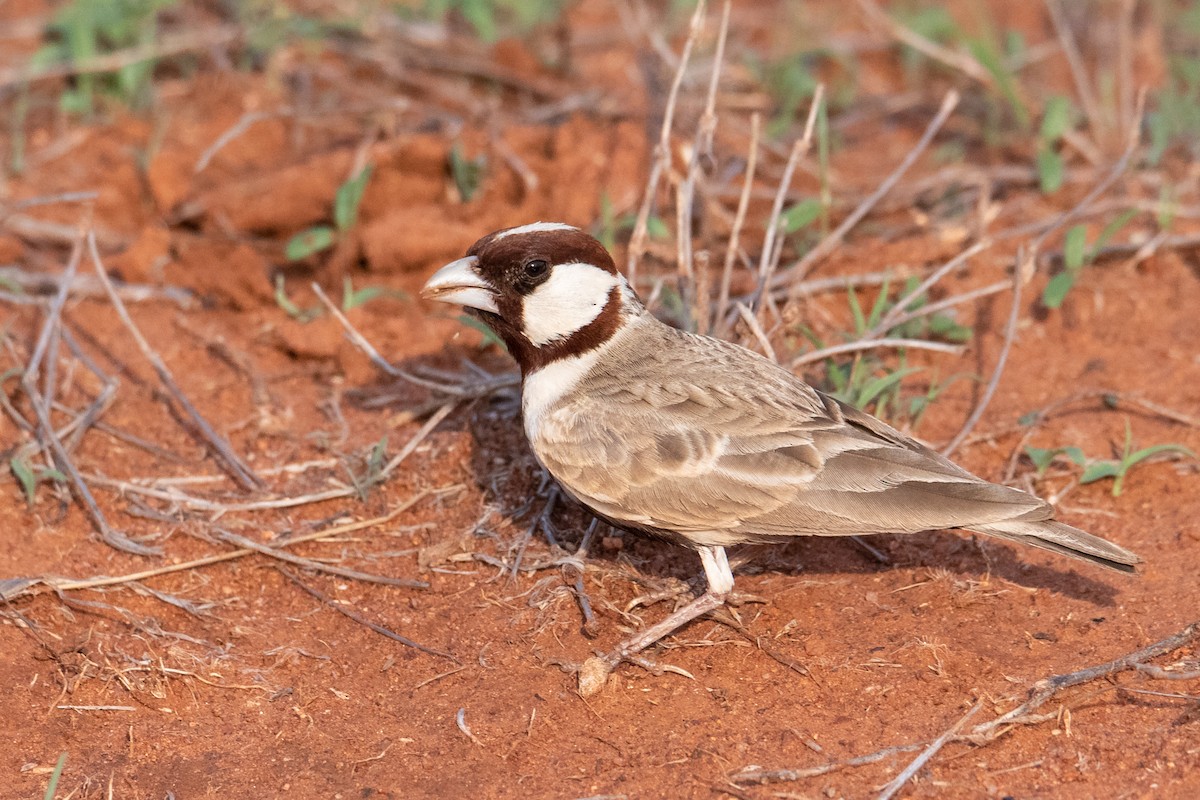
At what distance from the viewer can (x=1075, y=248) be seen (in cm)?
607

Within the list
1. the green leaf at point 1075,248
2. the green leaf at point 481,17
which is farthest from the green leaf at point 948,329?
the green leaf at point 481,17

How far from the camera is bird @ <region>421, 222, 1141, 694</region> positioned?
13.9 feet

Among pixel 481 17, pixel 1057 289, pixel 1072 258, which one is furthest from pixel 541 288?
pixel 481 17

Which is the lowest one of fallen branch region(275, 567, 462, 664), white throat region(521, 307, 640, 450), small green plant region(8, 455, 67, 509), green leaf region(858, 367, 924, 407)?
fallen branch region(275, 567, 462, 664)

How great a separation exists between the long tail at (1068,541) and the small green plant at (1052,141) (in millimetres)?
3103

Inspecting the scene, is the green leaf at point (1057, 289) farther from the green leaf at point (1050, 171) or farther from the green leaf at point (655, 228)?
the green leaf at point (655, 228)

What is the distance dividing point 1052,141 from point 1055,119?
310 mm

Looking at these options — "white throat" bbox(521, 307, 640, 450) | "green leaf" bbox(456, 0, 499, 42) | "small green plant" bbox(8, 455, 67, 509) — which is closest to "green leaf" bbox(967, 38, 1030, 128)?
"green leaf" bbox(456, 0, 499, 42)

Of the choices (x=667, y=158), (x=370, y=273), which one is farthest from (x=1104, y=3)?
(x=370, y=273)

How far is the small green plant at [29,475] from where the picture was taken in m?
5.05

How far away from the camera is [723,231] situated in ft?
22.0

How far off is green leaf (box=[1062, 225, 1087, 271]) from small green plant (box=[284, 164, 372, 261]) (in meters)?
3.29

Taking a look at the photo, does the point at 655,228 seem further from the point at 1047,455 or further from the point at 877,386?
the point at 1047,455

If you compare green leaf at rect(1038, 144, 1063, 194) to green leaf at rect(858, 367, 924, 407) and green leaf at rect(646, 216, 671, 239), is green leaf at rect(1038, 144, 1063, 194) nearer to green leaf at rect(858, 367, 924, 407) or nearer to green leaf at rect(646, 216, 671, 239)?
green leaf at rect(858, 367, 924, 407)
